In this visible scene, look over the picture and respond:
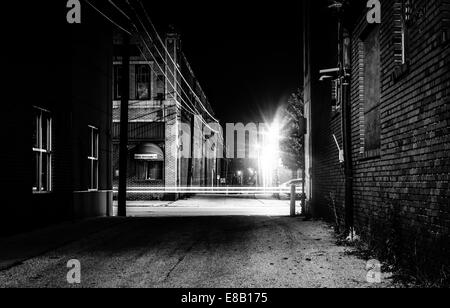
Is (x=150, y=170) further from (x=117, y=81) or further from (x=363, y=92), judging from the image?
(x=363, y=92)

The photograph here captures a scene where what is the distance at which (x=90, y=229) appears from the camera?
11219 millimetres

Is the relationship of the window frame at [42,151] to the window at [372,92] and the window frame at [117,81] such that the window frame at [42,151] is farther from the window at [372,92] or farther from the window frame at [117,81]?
the window frame at [117,81]

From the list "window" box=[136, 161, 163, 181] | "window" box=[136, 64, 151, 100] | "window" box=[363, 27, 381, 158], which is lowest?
"window" box=[136, 161, 163, 181]

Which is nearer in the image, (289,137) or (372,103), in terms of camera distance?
(372,103)

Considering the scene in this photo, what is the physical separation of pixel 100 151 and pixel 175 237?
7280 millimetres

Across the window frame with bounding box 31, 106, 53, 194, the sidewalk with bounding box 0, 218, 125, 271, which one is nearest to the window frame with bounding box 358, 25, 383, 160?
the sidewalk with bounding box 0, 218, 125, 271

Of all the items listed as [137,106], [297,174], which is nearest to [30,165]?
[137,106]

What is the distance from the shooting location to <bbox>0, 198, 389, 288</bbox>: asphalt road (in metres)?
5.82

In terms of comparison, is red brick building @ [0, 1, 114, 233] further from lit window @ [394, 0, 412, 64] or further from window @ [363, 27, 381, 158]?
lit window @ [394, 0, 412, 64]

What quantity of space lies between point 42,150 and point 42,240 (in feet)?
10.7

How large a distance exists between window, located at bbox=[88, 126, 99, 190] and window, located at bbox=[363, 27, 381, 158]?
29.6 feet

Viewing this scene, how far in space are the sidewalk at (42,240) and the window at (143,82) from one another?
2101 cm

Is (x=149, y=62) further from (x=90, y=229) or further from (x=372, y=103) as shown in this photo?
(x=372, y=103)
